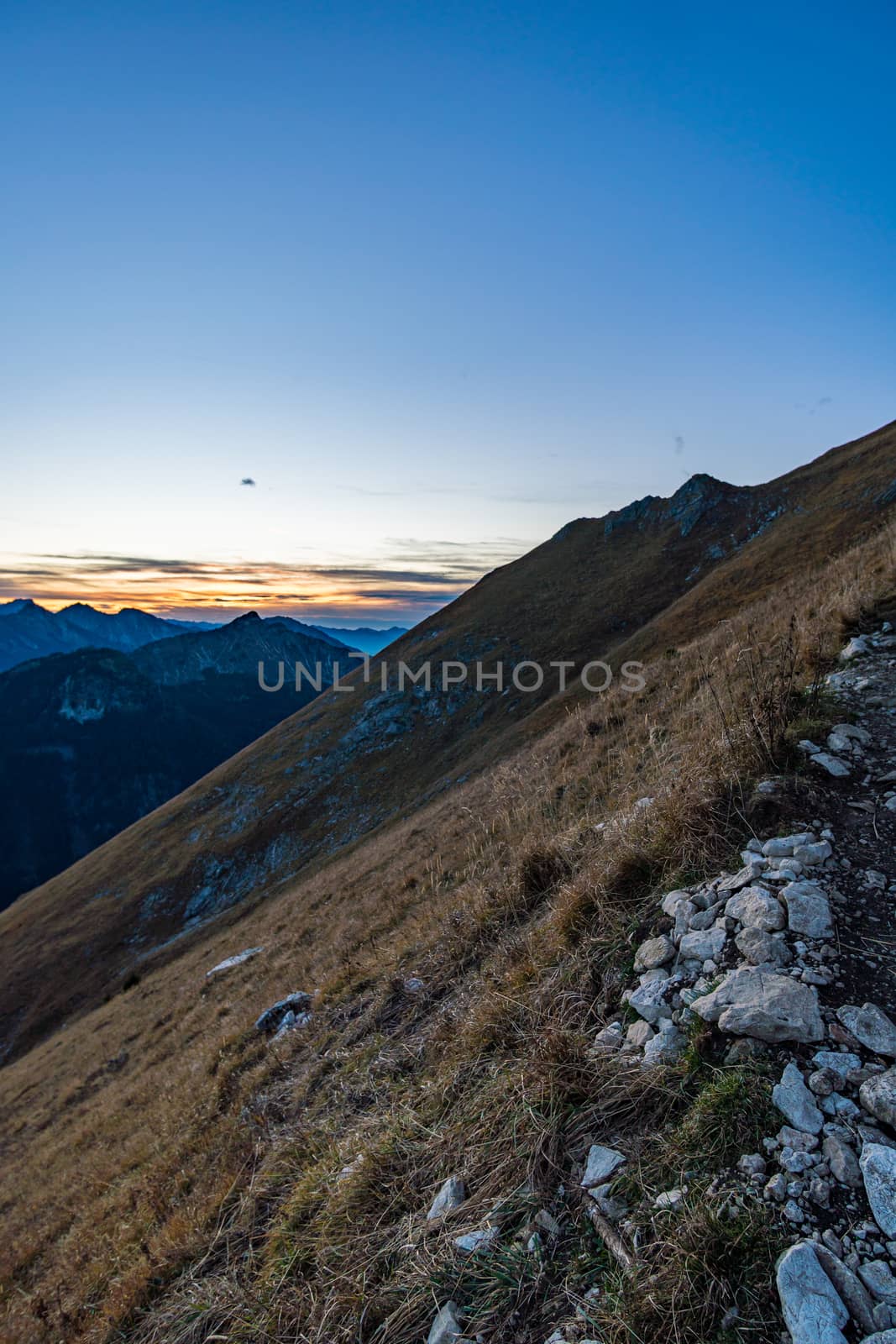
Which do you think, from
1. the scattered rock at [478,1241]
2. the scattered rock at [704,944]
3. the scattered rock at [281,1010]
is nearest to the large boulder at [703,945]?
the scattered rock at [704,944]

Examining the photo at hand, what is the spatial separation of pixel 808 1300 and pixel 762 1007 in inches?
49.0

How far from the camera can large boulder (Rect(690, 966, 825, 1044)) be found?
3.16 metres

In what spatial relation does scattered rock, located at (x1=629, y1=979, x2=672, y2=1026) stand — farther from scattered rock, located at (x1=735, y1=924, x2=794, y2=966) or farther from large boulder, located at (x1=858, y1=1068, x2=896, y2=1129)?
large boulder, located at (x1=858, y1=1068, x2=896, y2=1129)

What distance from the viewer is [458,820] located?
1781 cm

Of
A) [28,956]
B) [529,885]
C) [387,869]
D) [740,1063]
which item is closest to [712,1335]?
[740,1063]

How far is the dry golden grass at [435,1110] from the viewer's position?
3.24 metres

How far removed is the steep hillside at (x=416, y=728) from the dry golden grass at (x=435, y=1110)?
32931 millimetres

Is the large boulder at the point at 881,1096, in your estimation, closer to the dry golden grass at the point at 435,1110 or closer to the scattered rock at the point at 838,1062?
the scattered rock at the point at 838,1062

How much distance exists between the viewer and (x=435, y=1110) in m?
4.26

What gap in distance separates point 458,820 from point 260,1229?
524 inches

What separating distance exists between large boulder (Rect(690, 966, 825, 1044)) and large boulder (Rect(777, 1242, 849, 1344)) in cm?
98

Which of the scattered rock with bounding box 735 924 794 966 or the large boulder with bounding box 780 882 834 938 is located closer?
the scattered rock with bounding box 735 924 794 966

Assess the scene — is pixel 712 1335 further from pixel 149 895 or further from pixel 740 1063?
pixel 149 895

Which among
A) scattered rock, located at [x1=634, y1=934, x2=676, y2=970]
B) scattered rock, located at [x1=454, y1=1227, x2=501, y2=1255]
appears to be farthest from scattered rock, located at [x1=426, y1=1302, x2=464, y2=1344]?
scattered rock, located at [x1=634, y1=934, x2=676, y2=970]
